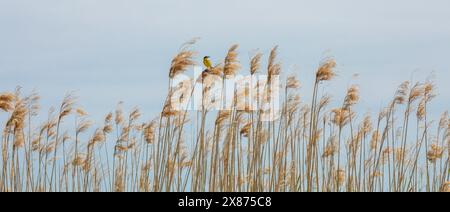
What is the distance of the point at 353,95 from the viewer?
4949mm

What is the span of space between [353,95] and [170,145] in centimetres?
138

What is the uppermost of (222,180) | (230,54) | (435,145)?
(230,54)
